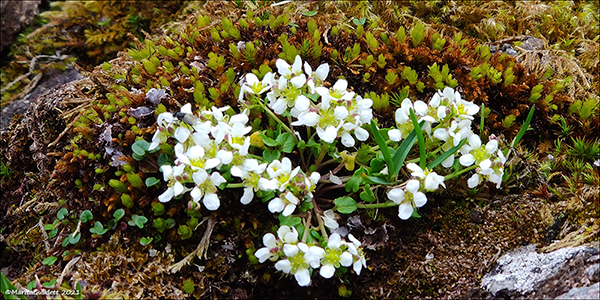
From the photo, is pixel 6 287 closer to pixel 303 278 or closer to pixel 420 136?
pixel 303 278

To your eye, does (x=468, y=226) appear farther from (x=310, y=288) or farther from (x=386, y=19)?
(x=386, y=19)

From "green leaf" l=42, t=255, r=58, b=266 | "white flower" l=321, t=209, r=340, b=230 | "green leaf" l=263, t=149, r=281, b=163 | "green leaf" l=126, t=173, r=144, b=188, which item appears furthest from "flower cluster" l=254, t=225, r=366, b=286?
"green leaf" l=42, t=255, r=58, b=266

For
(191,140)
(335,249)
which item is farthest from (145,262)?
(335,249)

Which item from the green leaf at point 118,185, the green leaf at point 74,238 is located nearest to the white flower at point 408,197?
the green leaf at point 118,185

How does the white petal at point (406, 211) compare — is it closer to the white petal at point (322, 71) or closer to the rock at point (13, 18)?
the white petal at point (322, 71)

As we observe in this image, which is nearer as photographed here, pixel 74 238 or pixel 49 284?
pixel 49 284

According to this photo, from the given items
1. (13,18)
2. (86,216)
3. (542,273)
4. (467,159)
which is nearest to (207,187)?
(86,216)
